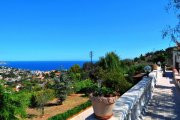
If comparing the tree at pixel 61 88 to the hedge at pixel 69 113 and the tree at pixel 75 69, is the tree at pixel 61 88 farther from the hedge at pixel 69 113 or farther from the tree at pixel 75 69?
the tree at pixel 75 69

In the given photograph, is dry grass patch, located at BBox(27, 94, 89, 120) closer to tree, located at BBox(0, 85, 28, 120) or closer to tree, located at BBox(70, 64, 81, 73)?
tree, located at BBox(0, 85, 28, 120)

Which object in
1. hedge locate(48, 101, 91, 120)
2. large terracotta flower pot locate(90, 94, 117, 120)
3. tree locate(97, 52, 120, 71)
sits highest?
tree locate(97, 52, 120, 71)

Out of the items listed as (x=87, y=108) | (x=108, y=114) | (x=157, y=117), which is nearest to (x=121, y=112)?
(x=108, y=114)

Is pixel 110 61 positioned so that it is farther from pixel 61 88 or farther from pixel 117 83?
pixel 117 83

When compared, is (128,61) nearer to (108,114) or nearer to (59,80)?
(59,80)

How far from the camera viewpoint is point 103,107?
3746mm

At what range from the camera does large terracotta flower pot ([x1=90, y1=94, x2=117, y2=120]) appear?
3725 mm

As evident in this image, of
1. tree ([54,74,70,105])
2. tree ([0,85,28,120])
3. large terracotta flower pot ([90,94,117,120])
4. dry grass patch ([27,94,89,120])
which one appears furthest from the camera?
tree ([54,74,70,105])

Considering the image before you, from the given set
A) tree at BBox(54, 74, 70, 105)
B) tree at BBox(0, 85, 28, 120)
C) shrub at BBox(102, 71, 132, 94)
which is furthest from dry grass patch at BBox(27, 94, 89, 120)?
tree at BBox(0, 85, 28, 120)

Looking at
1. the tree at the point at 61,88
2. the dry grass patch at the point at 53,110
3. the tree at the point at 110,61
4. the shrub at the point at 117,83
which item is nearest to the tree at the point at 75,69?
the tree at the point at 110,61

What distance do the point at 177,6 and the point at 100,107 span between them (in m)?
9.01

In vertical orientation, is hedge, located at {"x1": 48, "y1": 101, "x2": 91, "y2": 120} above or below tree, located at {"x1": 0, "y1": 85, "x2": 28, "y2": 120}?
below

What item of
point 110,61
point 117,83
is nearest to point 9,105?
point 117,83

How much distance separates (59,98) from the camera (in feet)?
77.6
